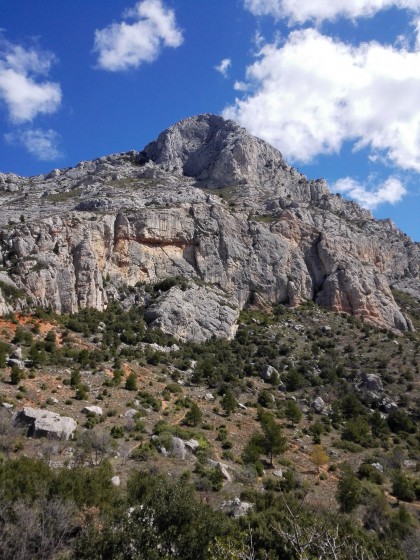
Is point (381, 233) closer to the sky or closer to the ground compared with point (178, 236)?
closer to the sky

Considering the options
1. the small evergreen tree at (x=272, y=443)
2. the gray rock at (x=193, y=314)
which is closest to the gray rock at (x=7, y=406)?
the small evergreen tree at (x=272, y=443)

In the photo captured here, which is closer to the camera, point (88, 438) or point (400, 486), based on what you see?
point (88, 438)

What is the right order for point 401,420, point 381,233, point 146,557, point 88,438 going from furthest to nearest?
point 381,233
point 401,420
point 88,438
point 146,557

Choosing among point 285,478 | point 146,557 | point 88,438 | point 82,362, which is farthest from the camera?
point 82,362

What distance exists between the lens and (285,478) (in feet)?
76.0

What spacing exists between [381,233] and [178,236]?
5243 cm

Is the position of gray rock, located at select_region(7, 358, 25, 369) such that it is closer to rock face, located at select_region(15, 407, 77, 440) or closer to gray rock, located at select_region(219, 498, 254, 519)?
rock face, located at select_region(15, 407, 77, 440)

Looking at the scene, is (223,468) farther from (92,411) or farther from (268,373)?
(268,373)

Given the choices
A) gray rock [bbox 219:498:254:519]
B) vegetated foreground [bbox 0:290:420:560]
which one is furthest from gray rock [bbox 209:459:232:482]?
gray rock [bbox 219:498:254:519]

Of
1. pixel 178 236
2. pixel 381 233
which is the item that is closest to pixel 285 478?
pixel 178 236

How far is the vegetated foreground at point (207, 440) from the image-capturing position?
12.1m

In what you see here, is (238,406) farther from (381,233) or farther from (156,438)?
(381,233)

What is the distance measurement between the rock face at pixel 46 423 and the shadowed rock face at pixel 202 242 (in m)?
20.7

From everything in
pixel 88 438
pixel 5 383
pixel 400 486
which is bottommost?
pixel 400 486
